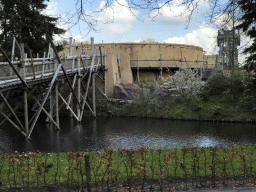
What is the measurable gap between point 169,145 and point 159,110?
1219 cm

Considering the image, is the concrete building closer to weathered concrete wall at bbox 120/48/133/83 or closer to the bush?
weathered concrete wall at bbox 120/48/133/83

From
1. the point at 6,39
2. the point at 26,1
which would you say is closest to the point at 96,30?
the point at 26,1

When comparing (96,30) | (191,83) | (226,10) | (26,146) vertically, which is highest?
(226,10)

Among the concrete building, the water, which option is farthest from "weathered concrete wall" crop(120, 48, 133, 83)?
the water

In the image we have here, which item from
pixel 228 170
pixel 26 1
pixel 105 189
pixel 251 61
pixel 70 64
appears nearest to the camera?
pixel 105 189

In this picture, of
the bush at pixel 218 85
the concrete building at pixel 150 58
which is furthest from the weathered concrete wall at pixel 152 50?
the bush at pixel 218 85

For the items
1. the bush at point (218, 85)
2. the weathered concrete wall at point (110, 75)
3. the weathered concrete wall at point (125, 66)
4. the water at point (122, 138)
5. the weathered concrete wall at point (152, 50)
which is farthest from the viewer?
the weathered concrete wall at point (152, 50)

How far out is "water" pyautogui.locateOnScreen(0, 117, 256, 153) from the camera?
1318cm

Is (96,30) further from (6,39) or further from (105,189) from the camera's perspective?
(6,39)

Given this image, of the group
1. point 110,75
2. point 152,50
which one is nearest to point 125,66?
point 110,75

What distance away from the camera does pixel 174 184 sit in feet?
22.3

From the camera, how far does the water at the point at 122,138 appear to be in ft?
43.2

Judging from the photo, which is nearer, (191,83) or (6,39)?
(6,39)

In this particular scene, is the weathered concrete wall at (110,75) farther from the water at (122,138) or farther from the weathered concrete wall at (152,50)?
the water at (122,138)
